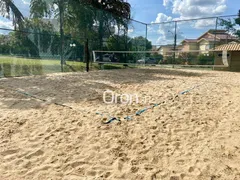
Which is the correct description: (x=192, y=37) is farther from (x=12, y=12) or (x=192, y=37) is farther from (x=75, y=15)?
(x=12, y=12)

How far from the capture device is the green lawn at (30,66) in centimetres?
625

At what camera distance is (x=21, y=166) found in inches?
62.4

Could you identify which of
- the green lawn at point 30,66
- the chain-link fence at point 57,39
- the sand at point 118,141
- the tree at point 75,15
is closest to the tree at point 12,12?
the chain-link fence at point 57,39

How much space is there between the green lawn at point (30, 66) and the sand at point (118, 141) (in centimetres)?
352

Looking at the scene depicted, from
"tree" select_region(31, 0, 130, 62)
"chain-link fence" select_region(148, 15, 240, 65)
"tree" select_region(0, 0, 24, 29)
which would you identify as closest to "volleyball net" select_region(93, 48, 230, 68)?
"chain-link fence" select_region(148, 15, 240, 65)

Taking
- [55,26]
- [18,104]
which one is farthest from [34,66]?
[18,104]

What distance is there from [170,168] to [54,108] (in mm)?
2142

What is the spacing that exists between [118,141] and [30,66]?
243 inches

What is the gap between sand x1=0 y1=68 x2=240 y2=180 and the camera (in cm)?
156

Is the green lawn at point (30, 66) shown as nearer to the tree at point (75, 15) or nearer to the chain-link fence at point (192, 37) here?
the tree at point (75, 15)

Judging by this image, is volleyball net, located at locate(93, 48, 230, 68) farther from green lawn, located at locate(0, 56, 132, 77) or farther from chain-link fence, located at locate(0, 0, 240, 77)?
green lawn, located at locate(0, 56, 132, 77)

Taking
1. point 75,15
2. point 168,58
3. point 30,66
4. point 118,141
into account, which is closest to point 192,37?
point 168,58

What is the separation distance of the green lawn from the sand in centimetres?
352

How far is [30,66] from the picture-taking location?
276 inches
